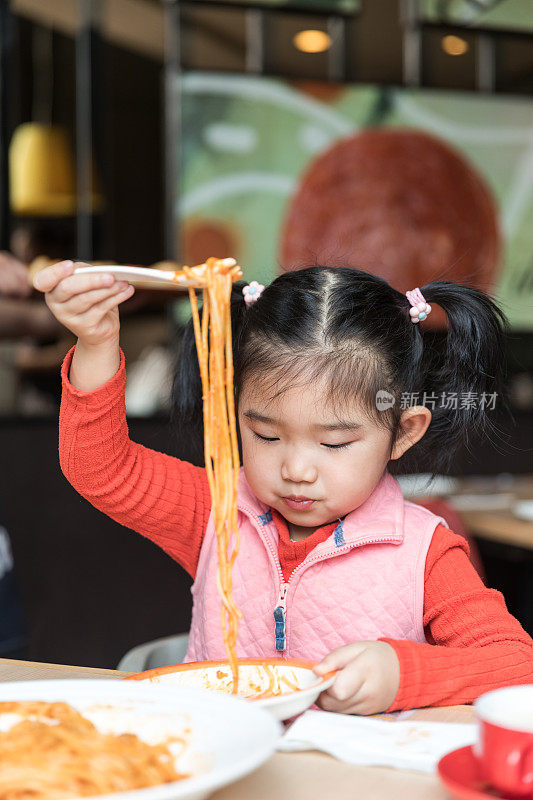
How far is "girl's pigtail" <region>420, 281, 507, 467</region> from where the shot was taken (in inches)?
48.3

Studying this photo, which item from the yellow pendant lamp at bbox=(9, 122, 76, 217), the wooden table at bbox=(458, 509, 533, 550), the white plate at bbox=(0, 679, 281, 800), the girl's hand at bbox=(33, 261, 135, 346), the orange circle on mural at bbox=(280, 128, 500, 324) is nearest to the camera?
the white plate at bbox=(0, 679, 281, 800)

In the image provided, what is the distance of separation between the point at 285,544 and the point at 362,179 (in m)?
2.40

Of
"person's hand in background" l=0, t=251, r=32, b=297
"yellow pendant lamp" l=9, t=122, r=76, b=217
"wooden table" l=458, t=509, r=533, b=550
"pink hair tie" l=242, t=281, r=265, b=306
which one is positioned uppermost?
"yellow pendant lamp" l=9, t=122, r=76, b=217

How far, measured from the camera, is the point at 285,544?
1.22 meters

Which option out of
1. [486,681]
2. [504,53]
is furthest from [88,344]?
[504,53]

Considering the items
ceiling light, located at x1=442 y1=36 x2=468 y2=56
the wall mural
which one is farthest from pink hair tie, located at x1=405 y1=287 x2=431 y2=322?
ceiling light, located at x1=442 y1=36 x2=468 y2=56

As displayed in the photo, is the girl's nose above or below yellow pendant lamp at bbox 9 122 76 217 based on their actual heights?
below

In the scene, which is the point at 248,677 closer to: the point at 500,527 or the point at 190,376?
the point at 190,376

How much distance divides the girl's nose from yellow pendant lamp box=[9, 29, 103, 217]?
222 cm

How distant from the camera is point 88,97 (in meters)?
3.14

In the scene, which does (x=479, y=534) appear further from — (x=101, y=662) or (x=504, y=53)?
(x=504, y=53)

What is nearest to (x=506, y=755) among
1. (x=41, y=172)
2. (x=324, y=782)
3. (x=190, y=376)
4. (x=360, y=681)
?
(x=324, y=782)

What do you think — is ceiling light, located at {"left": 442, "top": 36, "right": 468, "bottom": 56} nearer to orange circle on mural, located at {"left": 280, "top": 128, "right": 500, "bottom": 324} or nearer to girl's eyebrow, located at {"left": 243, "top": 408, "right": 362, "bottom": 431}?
orange circle on mural, located at {"left": 280, "top": 128, "right": 500, "bottom": 324}

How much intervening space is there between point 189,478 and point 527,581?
68.7 inches
